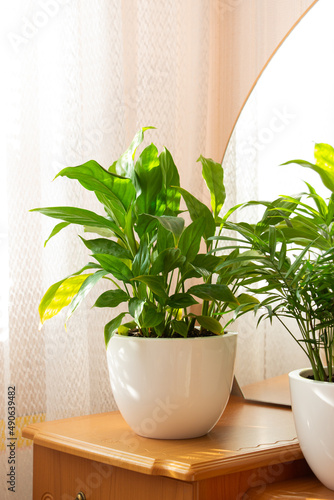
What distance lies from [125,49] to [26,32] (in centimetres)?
23

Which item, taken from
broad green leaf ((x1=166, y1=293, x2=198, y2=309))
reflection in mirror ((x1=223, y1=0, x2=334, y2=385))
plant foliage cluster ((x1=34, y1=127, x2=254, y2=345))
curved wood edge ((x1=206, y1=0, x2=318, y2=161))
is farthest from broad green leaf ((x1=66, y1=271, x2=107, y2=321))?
curved wood edge ((x1=206, y1=0, x2=318, y2=161))

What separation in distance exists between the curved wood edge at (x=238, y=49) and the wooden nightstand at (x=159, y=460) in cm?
67

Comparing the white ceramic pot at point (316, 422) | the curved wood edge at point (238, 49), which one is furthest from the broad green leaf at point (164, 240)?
the curved wood edge at point (238, 49)

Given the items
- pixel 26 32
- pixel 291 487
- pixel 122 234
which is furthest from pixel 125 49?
pixel 291 487

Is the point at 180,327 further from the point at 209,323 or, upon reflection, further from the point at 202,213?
the point at 202,213

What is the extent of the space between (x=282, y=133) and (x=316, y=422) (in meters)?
0.62

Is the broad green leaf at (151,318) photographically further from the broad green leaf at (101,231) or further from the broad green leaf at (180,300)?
the broad green leaf at (101,231)

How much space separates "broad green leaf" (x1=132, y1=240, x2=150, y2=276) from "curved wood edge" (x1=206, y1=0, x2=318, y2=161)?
0.54m

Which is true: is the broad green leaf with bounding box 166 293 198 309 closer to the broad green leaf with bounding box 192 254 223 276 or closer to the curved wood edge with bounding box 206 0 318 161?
the broad green leaf with bounding box 192 254 223 276

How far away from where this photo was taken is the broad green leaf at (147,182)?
0.89 metres

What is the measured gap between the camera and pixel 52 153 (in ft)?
3.74

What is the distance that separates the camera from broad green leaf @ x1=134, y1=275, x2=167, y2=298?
2.66 ft

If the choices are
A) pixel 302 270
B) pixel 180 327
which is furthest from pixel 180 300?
pixel 302 270

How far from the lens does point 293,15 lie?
1.23 metres
